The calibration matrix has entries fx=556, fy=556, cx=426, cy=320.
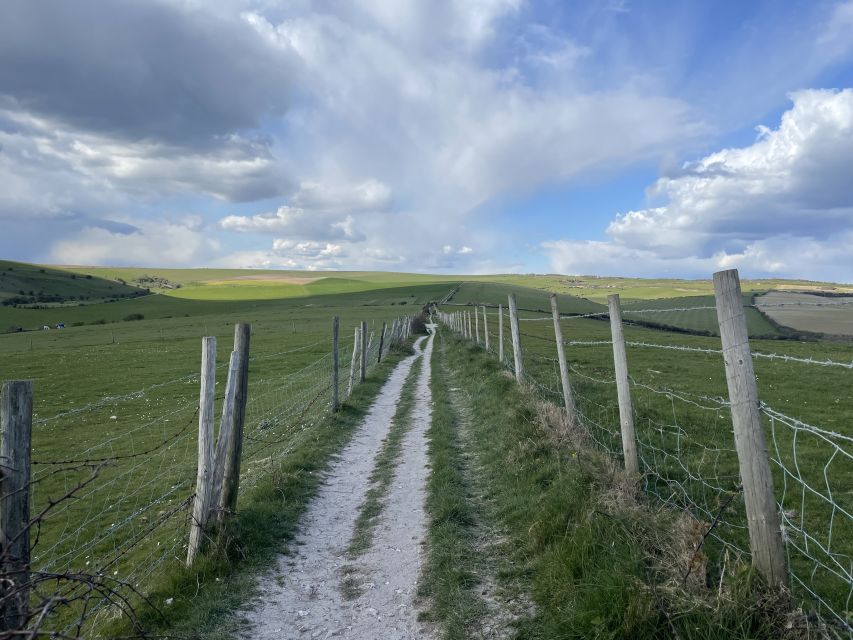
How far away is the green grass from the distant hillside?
4618 inches

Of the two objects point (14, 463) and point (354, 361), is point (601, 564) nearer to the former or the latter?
point (14, 463)

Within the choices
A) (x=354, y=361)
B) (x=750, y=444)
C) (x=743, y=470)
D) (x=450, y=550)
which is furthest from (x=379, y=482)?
(x=354, y=361)

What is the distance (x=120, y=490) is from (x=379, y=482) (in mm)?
6415

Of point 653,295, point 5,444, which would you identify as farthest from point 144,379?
point 653,295

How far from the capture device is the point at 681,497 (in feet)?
22.4

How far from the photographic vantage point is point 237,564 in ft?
19.7

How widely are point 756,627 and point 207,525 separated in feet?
17.4

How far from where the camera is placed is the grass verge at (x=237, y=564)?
4.89 metres

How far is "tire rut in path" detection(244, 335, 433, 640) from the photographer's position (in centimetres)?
495

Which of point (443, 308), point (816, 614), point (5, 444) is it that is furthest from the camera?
point (443, 308)

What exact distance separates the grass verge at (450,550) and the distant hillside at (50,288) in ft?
398

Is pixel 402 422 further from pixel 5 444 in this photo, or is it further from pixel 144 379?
pixel 144 379

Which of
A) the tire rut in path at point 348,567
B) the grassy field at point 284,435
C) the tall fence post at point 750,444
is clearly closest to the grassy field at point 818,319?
the grassy field at point 284,435

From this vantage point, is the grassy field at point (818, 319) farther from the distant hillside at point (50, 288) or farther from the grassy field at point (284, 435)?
the distant hillside at point (50, 288)
